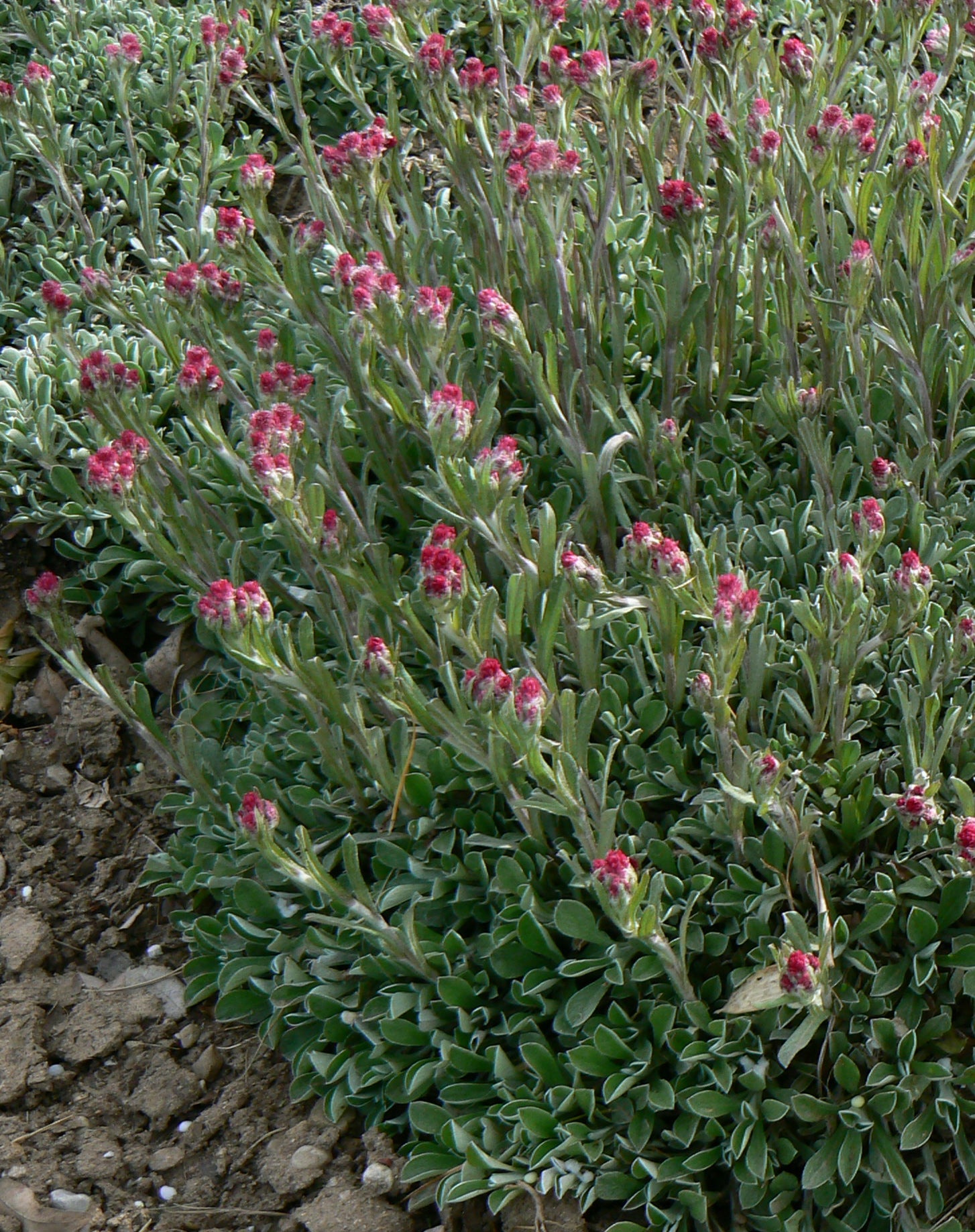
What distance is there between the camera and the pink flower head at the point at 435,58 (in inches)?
102

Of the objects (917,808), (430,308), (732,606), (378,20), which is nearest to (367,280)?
(430,308)

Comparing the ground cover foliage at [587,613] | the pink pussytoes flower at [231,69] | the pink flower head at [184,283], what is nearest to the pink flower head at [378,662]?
the ground cover foliage at [587,613]

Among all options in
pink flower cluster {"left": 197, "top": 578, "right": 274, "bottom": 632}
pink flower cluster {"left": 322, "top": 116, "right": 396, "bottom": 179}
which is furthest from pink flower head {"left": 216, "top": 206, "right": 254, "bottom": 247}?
pink flower cluster {"left": 197, "top": 578, "right": 274, "bottom": 632}

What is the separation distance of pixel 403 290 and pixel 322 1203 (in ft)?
6.16

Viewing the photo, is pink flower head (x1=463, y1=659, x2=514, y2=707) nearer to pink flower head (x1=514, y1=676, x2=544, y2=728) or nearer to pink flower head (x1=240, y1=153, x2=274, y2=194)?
pink flower head (x1=514, y1=676, x2=544, y2=728)

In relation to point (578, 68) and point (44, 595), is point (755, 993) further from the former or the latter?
point (578, 68)

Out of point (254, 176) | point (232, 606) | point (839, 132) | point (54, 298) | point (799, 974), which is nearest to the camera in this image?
point (799, 974)

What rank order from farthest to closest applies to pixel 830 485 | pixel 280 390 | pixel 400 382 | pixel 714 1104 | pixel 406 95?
pixel 406 95, pixel 400 382, pixel 830 485, pixel 280 390, pixel 714 1104

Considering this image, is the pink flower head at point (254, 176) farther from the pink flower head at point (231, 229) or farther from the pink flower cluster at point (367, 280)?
the pink flower cluster at point (367, 280)

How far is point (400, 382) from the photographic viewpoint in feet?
9.66

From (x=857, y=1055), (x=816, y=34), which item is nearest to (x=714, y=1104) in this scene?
(x=857, y=1055)

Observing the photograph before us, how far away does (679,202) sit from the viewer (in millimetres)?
2398

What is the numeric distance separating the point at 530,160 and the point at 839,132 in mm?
564

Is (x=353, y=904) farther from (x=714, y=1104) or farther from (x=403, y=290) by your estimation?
(x=403, y=290)
